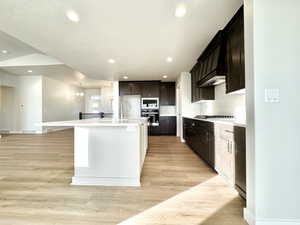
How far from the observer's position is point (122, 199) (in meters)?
1.95

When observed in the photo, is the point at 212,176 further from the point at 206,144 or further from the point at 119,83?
the point at 119,83

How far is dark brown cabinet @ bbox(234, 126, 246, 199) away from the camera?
1807 mm

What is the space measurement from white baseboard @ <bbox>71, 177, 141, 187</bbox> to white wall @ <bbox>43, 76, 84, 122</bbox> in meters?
6.83

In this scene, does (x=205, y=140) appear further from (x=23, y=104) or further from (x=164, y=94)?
(x=23, y=104)

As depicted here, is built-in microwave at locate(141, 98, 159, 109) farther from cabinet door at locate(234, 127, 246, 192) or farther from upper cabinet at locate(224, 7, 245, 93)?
cabinet door at locate(234, 127, 246, 192)

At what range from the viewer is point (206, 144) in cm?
313

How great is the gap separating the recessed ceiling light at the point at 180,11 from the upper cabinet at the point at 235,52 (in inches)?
28.0

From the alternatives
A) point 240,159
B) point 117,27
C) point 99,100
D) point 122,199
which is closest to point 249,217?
point 240,159

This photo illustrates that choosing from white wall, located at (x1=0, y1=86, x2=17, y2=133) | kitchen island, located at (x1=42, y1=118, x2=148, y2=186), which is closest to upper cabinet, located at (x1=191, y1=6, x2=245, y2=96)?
kitchen island, located at (x1=42, y1=118, x2=148, y2=186)

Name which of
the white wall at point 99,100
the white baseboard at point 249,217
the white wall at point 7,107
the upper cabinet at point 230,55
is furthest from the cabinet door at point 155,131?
the white wall at point 7,107

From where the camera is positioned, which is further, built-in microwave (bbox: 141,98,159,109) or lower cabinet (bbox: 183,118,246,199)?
built-in microwave (bbox: 141,98,159,109)

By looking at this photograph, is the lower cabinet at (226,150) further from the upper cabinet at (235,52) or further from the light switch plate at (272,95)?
the upper cabinet at (235,52)

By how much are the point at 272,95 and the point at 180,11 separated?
1619 millimetres

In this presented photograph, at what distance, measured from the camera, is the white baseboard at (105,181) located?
7.62 ft
